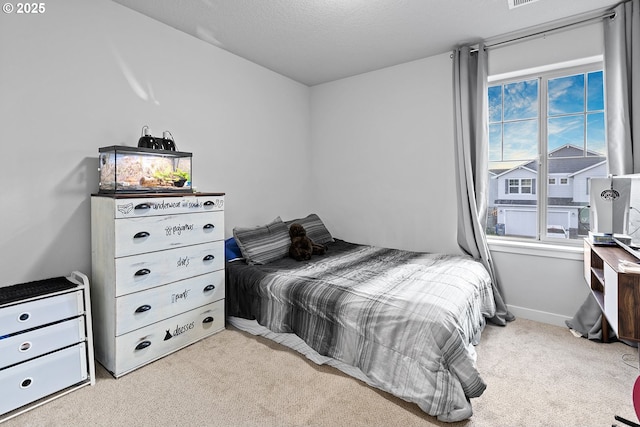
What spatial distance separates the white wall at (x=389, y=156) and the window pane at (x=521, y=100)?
545 mm

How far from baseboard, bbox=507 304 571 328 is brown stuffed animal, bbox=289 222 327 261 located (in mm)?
1896

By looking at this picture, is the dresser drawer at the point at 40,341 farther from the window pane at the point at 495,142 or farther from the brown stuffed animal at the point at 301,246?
the window pane at the point at 495,142

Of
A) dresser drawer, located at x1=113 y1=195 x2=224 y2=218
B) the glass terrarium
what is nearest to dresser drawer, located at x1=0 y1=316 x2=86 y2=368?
dresser drawer, located at x1=113 y1=195 x2=224 y2=218

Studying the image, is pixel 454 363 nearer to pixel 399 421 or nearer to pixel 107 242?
pixel 399 421

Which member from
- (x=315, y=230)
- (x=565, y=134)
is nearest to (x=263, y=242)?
(x=315, y=230)

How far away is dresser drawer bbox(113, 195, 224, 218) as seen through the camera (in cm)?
209

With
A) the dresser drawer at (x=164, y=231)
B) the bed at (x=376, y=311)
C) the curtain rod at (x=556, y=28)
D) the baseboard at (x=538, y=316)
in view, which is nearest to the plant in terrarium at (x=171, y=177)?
the dresser drawer at (x=164, y=231)

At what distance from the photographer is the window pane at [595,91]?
2809 millimetres

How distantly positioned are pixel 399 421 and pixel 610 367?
1.59 meters

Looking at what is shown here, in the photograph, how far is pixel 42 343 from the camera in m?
1.85

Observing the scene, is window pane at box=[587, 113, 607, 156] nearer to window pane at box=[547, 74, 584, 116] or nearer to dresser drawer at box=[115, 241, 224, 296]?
window pane at box=[547, 74, 584, 116]

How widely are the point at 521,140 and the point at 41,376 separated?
13.4 feet

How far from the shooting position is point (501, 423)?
167cm

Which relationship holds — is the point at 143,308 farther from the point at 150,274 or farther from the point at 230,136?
the point at 230,136
